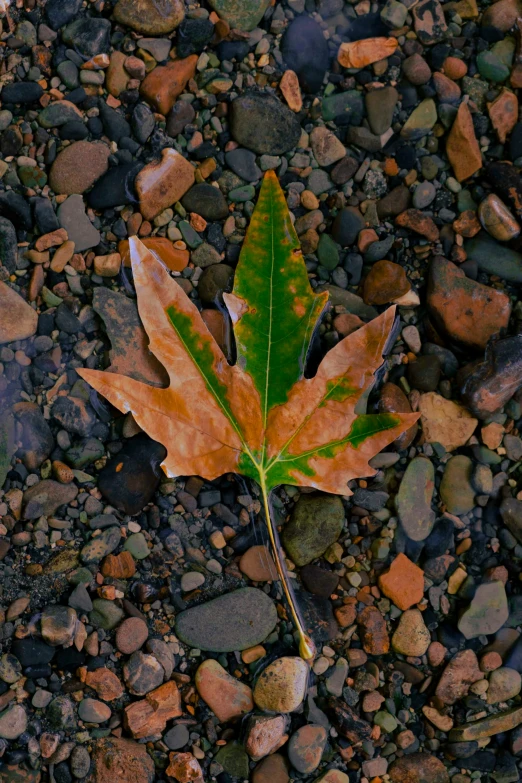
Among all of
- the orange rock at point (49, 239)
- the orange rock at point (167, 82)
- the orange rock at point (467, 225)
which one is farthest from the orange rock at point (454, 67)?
the orange rock at point (49, 239)

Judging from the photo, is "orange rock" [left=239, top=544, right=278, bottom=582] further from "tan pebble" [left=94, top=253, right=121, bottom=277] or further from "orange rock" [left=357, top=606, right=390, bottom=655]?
"tan pebble" [left=94, top=253, right=121, bottom=277]

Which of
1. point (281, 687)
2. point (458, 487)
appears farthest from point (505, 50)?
point (281, 687)

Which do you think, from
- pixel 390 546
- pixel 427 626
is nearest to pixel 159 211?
pixel 390 546

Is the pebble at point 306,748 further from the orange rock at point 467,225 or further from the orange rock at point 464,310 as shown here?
the orange rock at point 467,225

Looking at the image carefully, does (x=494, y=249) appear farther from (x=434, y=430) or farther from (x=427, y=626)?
(x=427, y=626)

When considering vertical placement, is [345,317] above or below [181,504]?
above

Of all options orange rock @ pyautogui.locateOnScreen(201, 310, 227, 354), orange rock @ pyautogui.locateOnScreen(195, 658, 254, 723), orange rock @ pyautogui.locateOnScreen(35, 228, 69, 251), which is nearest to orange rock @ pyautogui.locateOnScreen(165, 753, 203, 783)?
orange rock @ pyautogui.locateOnScreen(195, 658, 254, 723)
